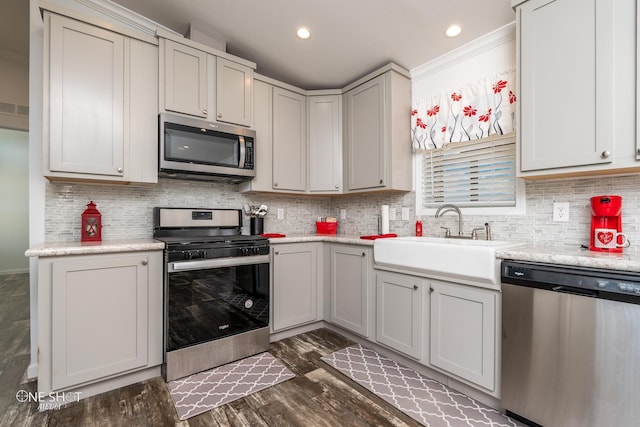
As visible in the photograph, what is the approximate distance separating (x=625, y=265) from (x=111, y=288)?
266 centimetres

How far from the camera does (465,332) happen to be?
1.76m

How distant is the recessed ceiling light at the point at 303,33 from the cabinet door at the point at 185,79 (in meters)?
0.77

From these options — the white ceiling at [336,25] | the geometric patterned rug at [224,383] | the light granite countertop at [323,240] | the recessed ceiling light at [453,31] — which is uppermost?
the white ceiling at [336,25]

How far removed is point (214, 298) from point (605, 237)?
248 centimetres

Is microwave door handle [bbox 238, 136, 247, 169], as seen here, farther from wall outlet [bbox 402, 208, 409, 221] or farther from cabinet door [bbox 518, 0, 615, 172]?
cabinet door [bbox 518, 0, 615, 172]

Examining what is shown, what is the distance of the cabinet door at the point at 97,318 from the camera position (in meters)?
1.66

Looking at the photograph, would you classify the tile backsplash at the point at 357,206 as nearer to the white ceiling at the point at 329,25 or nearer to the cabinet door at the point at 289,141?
the cabinet door at the point at 289,141

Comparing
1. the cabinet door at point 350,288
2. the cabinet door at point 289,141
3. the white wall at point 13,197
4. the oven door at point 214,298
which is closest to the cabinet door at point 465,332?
the cabinet door at point 350,288

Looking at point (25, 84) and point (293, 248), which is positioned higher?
point (25, 84)

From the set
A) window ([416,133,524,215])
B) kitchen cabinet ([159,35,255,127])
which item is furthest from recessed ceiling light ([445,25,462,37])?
kitchen cabinet ([159,35,255,127])

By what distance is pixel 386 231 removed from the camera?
276 cm

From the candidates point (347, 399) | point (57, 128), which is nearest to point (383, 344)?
point (347, 399)

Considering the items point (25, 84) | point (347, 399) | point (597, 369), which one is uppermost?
point (25, 84)

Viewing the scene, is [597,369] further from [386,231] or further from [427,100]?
[427,100]
